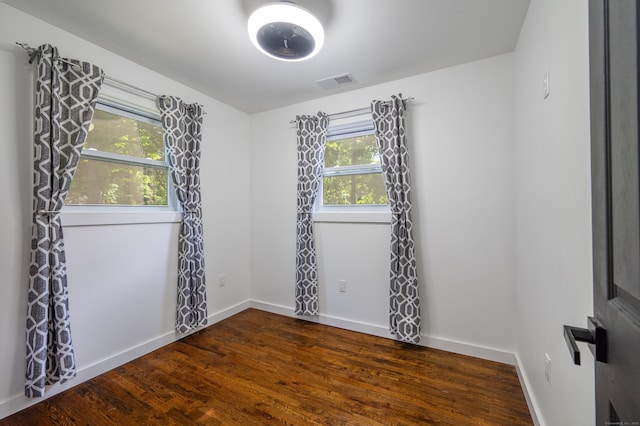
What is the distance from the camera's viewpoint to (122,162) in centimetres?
222

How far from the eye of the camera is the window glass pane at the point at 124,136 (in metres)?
2.05

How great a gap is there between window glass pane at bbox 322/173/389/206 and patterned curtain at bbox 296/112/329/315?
0.16 metres

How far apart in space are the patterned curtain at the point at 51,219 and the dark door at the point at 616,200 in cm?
249

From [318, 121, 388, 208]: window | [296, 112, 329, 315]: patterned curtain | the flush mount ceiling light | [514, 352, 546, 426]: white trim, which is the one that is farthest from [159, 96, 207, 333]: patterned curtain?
[514, 352, 546, 426]: white trim

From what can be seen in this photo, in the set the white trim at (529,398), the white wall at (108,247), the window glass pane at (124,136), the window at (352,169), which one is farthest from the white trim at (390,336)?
the window glass pane at (124,136)

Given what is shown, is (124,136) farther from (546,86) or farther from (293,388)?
(546,86)

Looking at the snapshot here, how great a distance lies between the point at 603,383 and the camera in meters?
0.57

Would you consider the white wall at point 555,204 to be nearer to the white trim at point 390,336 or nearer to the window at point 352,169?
the white trim at point 390,336

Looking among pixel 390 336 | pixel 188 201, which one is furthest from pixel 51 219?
pixel 390 336

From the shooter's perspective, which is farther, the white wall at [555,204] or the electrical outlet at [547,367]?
the electrical outlet at [547,367]

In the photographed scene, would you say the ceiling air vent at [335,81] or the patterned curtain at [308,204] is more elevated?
the ceiling air vent at [335,81]

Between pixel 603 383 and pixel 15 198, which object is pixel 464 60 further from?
pixel 15 198

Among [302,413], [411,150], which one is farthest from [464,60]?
[302,413]

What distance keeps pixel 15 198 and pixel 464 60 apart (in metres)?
3.31
